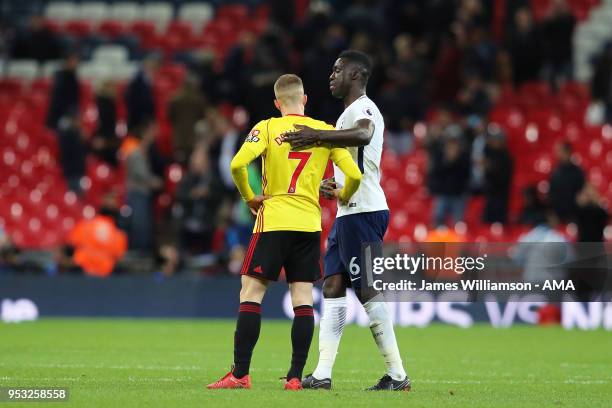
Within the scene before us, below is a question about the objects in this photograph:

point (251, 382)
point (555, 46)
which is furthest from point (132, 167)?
point (251, 382)

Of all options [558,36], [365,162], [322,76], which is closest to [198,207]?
[322,76]

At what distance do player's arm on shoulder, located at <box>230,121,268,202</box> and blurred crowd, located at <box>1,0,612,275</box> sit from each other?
35.2 ft

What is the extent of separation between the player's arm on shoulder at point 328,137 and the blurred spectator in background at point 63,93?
1427 cm

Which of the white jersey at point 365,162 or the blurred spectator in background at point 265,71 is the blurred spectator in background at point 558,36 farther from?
the white jersey at point 365,162

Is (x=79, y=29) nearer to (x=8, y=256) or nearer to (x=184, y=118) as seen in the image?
(x=184, y=118)

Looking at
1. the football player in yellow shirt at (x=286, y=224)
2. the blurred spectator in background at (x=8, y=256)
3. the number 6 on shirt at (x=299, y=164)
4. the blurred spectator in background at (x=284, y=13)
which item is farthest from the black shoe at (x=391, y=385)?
the blurred spectator in background at (x=284, y=13)

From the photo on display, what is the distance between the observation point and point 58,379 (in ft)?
32.7

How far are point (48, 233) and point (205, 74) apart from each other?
3.89m

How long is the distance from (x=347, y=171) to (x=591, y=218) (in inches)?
438

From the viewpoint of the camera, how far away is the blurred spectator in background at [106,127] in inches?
878

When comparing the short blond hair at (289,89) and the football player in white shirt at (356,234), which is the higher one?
the short blond hair at (289,89)

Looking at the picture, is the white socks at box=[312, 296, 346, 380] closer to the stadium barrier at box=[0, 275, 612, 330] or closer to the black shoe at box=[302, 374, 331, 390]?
the black shoe at box=[302, 374, 331, 390]

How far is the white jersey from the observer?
9289 millimetres

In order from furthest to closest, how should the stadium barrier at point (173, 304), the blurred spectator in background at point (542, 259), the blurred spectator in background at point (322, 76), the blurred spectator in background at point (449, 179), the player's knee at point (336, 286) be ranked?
the blurred spectator in background at point (322, 76) < the blurred spectator in background at point (449, 179) < the stadium barrier at point (173, 304) < the blurred spectator in background at point (542, 259) < the player's knee at point (336, 286)
